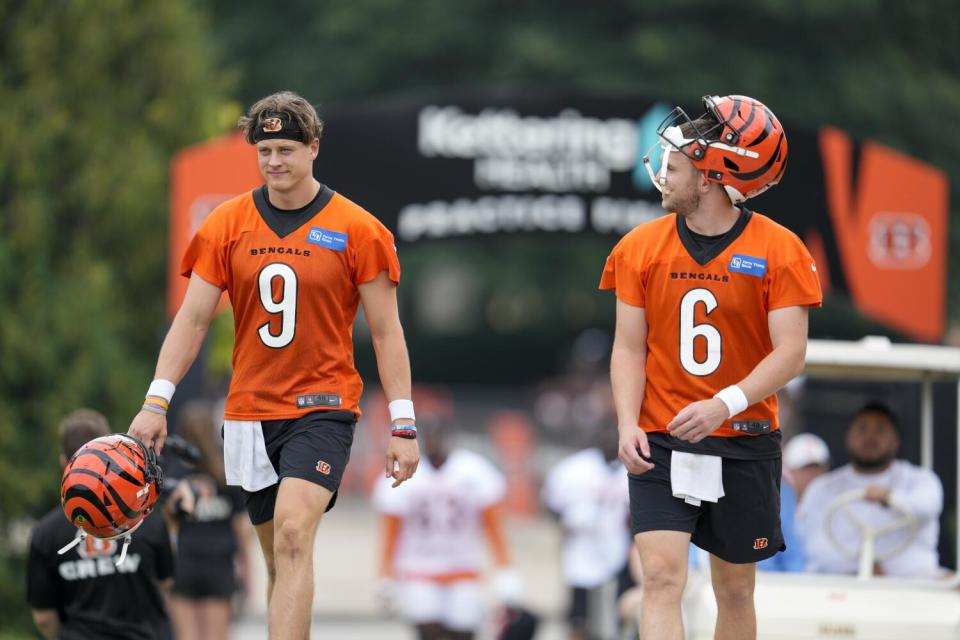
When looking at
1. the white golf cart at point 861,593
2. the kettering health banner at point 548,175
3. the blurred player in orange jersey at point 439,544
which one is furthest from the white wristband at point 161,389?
the kettering health banner at point 548,175

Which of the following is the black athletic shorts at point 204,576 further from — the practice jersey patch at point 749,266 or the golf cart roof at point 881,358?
the practice jersey patch at point 749,266

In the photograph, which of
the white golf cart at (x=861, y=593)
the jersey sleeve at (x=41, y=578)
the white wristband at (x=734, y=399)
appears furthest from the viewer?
the white golf cart at (x=861, y=593)

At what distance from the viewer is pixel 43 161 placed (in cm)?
1463

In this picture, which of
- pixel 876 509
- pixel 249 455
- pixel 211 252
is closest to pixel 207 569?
pixel 876 509

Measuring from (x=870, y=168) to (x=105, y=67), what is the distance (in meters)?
6.88

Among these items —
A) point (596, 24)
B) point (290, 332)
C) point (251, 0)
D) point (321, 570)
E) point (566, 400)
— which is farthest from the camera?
point (566, 400)

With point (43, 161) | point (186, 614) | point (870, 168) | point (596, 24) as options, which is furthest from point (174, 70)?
point (596, 24)

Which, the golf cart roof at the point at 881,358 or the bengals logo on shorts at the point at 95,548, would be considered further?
Result: the golf cart roof at the point at 881,358

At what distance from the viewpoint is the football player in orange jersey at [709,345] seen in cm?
694

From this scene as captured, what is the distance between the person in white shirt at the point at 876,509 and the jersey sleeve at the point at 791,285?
2889mm

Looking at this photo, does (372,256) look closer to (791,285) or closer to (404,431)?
(404,431)

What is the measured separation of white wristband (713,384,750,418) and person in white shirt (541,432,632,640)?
874 centimetres

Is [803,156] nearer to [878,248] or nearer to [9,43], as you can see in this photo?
[878,248]

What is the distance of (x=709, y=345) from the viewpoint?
23.0ft
